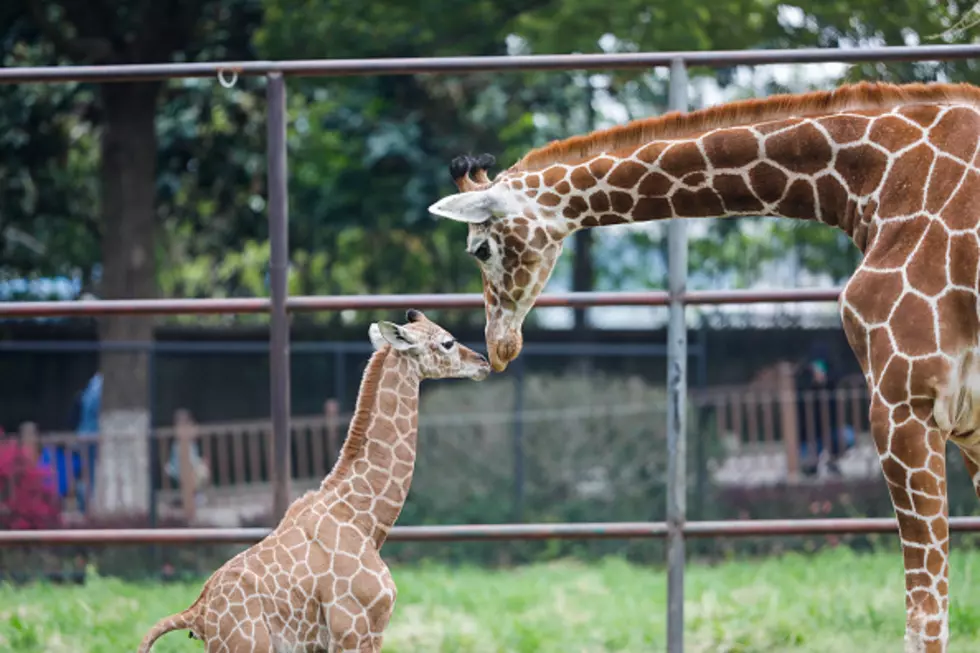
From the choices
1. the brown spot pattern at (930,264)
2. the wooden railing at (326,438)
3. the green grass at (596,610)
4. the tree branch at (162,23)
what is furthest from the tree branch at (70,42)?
the brown spot pattern at (930,264)

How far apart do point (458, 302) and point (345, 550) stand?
0.93 metres

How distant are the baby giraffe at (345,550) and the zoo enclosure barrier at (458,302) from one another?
398 millimetres

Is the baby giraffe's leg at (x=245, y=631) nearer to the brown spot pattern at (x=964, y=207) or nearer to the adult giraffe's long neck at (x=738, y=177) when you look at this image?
the adult giraffe's long neck at (x=738, y=177)

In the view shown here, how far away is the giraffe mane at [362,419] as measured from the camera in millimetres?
3092

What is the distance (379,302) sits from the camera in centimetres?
355

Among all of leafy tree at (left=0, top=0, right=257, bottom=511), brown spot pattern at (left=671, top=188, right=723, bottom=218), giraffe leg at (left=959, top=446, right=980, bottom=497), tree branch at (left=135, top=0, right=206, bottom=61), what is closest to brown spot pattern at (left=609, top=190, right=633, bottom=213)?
brown spot pattern at (left=671, top=188, right=723, bottom=218)

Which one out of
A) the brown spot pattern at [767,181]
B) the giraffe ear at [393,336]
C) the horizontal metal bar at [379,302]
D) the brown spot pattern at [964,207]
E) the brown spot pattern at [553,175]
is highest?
the brown spot pattern at [553,175]

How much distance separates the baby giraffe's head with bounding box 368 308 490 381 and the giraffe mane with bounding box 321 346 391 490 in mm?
48

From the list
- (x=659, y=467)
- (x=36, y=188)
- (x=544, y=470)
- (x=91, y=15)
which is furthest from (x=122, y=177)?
(x=659, y=467)

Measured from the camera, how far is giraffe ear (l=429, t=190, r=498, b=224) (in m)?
2.90

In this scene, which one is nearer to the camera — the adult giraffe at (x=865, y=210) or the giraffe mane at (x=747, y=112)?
the adult giraffe at (x=865, y=210)

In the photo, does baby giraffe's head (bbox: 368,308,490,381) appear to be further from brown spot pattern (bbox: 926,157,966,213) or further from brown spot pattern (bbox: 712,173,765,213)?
brown spot pattern (bbox: 926,157,966,213)

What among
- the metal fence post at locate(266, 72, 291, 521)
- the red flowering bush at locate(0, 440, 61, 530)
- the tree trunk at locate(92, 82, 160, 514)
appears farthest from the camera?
the tree trunk at locate(92, 82, 160, 514)

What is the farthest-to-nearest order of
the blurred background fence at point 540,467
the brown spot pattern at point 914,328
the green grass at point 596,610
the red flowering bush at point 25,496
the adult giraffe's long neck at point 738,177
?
the blurred background fence at point 540,467 → the red flowering bush at point 25,496 → the green grass at point 596,610 → the adult giraffe's long neck at point 738,177 → the brown spot pattern at point 914,328
